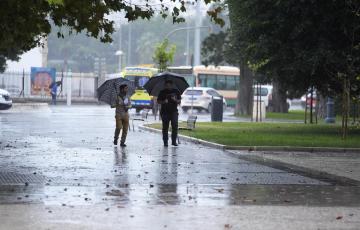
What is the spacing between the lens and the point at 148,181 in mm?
13617

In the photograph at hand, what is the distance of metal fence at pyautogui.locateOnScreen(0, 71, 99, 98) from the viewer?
60.2m

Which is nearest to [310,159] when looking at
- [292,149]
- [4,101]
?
[292,149]

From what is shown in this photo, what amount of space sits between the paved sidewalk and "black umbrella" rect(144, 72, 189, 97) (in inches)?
173

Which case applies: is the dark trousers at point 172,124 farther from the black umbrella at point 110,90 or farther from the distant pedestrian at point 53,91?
the distant pedestrian at point 53,91

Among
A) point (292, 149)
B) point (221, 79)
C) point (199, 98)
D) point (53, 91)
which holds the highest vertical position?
point (221, 79)

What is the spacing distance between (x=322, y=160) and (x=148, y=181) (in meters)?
6.38

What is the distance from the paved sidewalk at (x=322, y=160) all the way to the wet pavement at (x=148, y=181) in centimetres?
90

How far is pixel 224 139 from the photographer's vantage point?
23.0 meters

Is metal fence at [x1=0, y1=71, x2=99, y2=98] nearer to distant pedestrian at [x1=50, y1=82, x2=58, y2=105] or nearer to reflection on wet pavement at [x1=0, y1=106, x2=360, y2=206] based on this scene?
distant pedestrian at [x1=50, y1=82, x2=58, y2=105]

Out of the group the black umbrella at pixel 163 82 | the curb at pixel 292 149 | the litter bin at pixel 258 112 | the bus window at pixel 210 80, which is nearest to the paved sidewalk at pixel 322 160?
the curb at pixel 292 149

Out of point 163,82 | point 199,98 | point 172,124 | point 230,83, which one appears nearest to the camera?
point 172,124

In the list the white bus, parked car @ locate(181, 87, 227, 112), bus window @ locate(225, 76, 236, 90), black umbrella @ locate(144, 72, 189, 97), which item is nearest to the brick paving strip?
black umbrella @ locate(144, 72, 189, 97)

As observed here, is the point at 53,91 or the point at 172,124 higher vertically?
the point at 53,91

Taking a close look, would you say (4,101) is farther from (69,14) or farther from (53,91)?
(69,14)
